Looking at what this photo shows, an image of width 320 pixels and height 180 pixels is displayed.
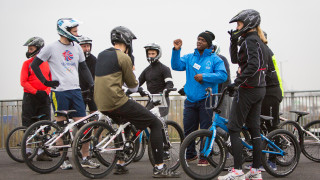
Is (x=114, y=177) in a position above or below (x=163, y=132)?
below

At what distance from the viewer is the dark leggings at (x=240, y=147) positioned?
5.88m

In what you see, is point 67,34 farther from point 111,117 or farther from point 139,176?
point 139,176

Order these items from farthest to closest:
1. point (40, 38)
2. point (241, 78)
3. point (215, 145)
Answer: point (40, 38) < point (215, 145) < point (241, 78)

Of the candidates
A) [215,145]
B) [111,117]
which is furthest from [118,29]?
[215,145]

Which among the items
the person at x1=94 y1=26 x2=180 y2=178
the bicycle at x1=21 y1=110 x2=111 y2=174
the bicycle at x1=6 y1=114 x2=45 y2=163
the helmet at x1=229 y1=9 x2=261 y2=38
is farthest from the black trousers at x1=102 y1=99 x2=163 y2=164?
the bicycle at x1=6 y1=114 x2=45 y2=163

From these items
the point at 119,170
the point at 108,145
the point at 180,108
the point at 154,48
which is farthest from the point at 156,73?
the point at 180,108

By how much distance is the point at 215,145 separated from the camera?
6164 millimetres

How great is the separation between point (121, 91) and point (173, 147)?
1249 mm

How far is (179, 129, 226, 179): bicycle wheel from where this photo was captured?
5.95 m

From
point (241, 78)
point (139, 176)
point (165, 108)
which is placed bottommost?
point (139, 176)

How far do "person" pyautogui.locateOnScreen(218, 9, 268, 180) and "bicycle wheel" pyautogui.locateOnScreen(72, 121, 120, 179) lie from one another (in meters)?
1.49

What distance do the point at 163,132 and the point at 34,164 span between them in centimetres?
193

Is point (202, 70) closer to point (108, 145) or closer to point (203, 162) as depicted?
point (203, 162)

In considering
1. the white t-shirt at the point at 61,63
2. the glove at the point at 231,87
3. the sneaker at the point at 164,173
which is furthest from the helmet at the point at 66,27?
the glove at the point at 231,87
